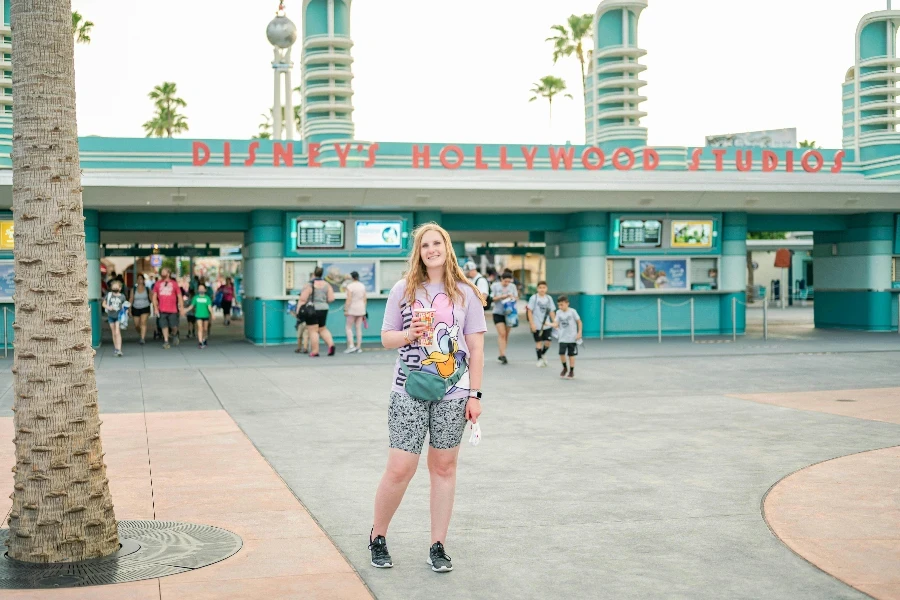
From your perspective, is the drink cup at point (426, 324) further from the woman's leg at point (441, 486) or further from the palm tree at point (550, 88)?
the palm tree at point (550, 88)

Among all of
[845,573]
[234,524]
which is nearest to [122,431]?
[234,524]

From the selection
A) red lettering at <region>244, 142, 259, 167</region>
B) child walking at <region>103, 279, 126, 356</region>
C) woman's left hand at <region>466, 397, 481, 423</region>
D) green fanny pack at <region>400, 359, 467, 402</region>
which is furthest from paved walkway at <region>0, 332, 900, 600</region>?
red lettering at <region>244, 142, 259, 167</region>

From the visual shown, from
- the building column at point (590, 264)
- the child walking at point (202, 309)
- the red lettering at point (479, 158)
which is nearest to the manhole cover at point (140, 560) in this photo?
the child walking at point (202, 309)

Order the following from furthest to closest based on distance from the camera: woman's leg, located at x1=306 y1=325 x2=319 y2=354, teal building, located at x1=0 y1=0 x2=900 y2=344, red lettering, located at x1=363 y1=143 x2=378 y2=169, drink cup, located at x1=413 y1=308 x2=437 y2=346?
red lettering, located at x1=363 y1=143 x2=378 y2=169, teal building, located at x1=0 y1=0 x2=900 y2=344, woman's leg, located at x1=306 y1=325 x2=319 y2=354, drink cup, located at x1=413 y1=308 x2=437 y2=346

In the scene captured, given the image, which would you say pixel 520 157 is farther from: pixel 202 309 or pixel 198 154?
pixel 202 309

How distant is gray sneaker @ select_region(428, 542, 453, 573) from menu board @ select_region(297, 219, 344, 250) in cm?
1840

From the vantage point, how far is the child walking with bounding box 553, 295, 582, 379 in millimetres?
15281

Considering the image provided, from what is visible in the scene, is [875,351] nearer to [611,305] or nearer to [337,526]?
[611,305]

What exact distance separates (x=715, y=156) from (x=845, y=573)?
74.5ft

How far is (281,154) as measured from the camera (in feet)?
77.7

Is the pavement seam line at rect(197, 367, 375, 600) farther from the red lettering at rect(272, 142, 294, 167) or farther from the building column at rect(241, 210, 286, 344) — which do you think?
the red lettering at rect(272, 142, 294, 167)

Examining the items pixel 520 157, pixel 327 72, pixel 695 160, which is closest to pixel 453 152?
pixel 520 157

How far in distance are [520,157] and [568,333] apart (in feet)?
40.4

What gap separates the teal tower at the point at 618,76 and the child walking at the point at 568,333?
13156 mm
